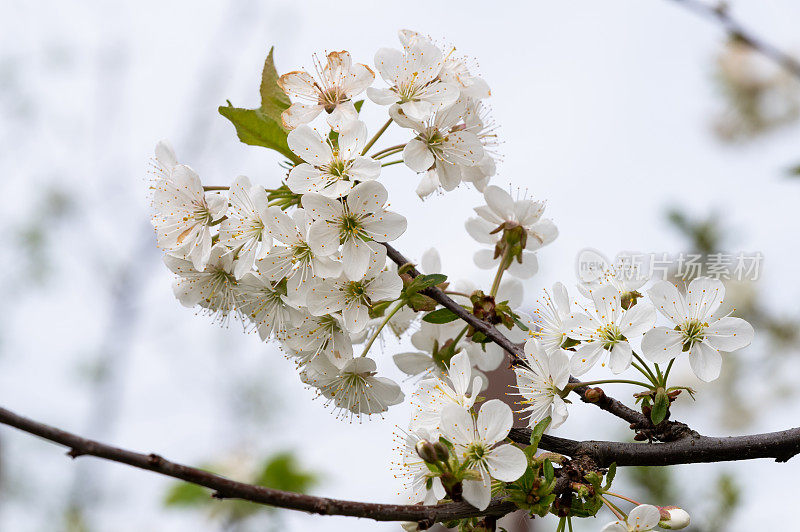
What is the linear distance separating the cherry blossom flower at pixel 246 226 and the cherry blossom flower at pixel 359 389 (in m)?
0.26

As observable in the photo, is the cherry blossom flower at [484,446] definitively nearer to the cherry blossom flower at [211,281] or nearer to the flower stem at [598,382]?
the flower stem at [598,382]

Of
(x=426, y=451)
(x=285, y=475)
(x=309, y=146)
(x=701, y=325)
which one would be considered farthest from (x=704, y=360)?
(x=285, y=475)

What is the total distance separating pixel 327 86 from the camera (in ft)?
4.55

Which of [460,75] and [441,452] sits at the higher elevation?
[460,75]

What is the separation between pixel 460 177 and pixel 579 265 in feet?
0.93

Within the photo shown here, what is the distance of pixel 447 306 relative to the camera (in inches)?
52.1

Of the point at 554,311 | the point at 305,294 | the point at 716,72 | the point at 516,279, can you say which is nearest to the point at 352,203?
the point at 305,294

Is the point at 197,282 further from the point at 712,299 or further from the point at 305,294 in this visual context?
the point at 712,299

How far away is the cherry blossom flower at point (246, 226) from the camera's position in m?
1.27

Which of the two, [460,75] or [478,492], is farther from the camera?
[460,75]

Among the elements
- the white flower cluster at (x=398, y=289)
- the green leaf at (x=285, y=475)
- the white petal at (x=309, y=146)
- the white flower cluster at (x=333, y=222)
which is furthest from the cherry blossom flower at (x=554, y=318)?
the green leaf at (x=285, y=475)

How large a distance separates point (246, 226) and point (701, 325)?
30.3 inches

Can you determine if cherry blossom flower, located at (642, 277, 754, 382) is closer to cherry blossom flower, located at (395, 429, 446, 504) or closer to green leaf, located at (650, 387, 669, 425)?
green leaf, located at (650, 387, 669, 425)

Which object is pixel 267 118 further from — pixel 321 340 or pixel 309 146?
pixel 321 340
